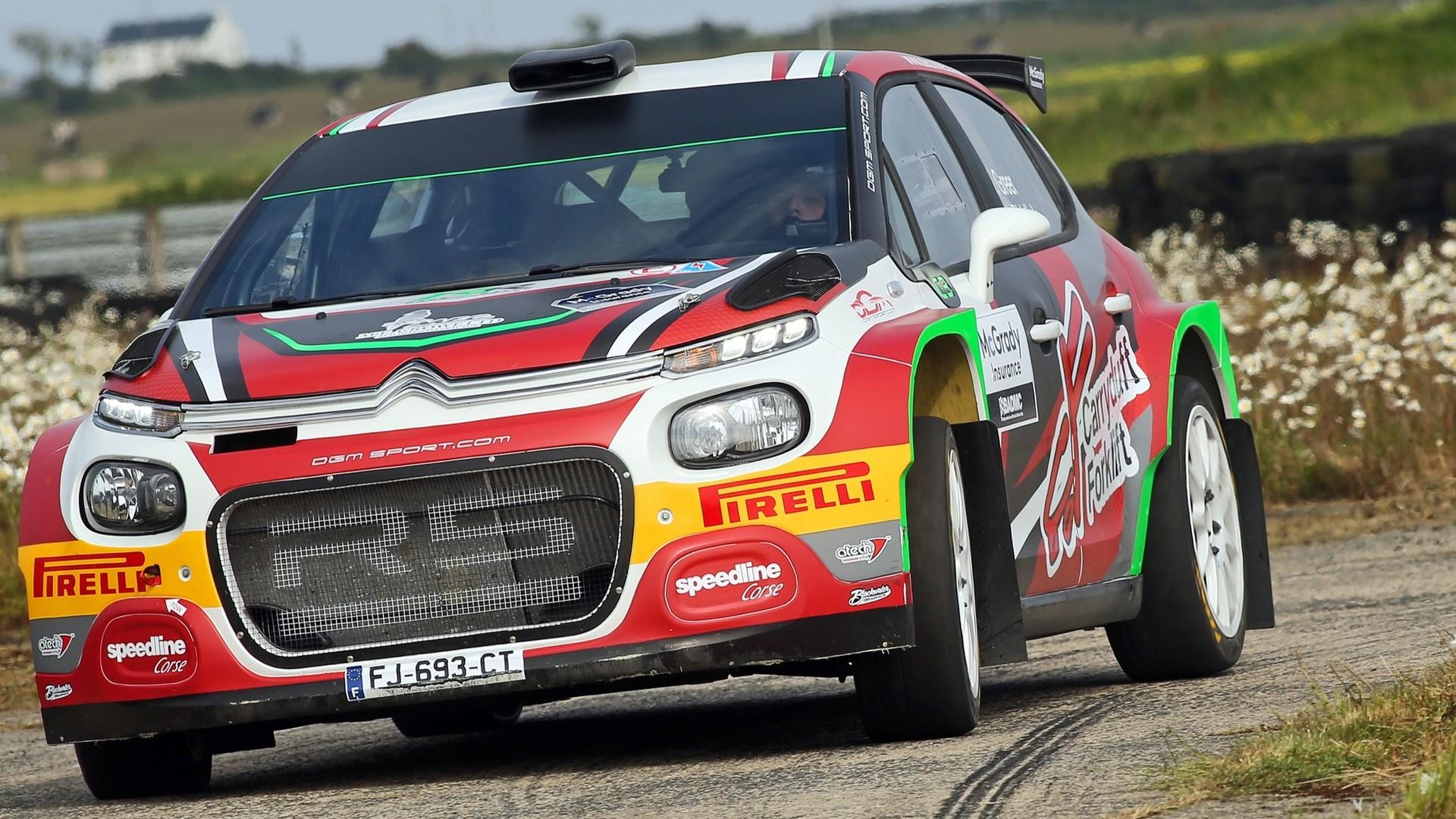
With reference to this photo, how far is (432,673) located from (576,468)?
1.77 ft

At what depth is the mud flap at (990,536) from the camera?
573 centimetres

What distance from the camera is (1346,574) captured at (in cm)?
939

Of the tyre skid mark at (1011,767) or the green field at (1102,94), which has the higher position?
the green field at (1102,94)

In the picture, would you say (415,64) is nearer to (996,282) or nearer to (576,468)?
(996,282)

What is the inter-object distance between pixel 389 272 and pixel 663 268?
0.81 meters

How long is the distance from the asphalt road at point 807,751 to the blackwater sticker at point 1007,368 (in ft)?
2.43

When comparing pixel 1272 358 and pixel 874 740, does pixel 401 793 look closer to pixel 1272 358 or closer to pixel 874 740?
pixel 874 740

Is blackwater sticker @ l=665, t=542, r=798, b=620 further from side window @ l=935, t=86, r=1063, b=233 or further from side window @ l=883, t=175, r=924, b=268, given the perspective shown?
side window @ l=935, t=86, r=1063, b=233

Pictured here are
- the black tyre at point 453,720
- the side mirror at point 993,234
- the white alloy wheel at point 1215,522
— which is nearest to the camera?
the side mirror at point 993,234

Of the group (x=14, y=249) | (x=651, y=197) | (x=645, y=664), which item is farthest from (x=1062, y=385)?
(x=14, y=249)

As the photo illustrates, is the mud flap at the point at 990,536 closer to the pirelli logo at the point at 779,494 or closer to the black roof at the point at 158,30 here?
the pirelli logo at the point at 779,494

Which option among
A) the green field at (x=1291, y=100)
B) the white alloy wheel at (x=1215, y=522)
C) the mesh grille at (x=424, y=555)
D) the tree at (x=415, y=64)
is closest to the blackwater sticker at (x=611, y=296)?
the mesh grille at (x=424, y=555)

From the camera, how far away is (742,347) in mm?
5203

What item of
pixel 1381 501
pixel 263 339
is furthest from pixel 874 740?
pixel 1381 501
